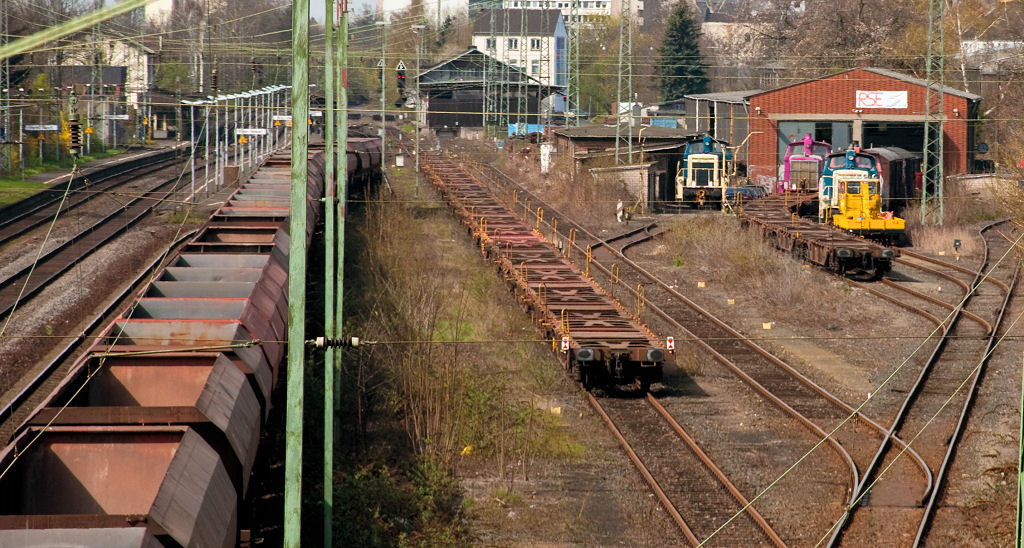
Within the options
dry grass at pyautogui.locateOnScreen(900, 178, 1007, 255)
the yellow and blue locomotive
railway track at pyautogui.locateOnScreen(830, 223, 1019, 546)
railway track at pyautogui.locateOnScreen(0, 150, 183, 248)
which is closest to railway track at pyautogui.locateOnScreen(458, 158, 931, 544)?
railway track at pyautogui.locateOnScreen(830, 223, 1019, 546)

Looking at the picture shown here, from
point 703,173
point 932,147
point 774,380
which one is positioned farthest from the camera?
point 932,147

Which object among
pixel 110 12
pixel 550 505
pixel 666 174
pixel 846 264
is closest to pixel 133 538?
pixel 110 12

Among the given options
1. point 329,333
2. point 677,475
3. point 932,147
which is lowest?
point 677,475

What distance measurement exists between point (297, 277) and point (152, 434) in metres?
2.01

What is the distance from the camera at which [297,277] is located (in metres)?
8.51

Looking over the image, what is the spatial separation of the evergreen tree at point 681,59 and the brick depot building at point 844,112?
40.8 metres

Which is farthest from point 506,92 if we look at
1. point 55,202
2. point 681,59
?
point 55,202

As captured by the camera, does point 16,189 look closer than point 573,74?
Yes

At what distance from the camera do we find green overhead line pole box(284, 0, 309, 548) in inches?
316

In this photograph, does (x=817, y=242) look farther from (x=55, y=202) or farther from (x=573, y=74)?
(x=573, y=74)

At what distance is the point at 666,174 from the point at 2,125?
28621mm

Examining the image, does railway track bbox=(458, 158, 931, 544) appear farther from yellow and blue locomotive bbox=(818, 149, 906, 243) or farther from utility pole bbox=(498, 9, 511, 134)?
utility pole bbox=(498, 9, 511, 134)

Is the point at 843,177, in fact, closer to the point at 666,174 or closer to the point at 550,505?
the point at 666,174

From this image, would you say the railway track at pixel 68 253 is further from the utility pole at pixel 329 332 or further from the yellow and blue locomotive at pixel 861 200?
the yellow and blue locomotive at pixel 861 200
